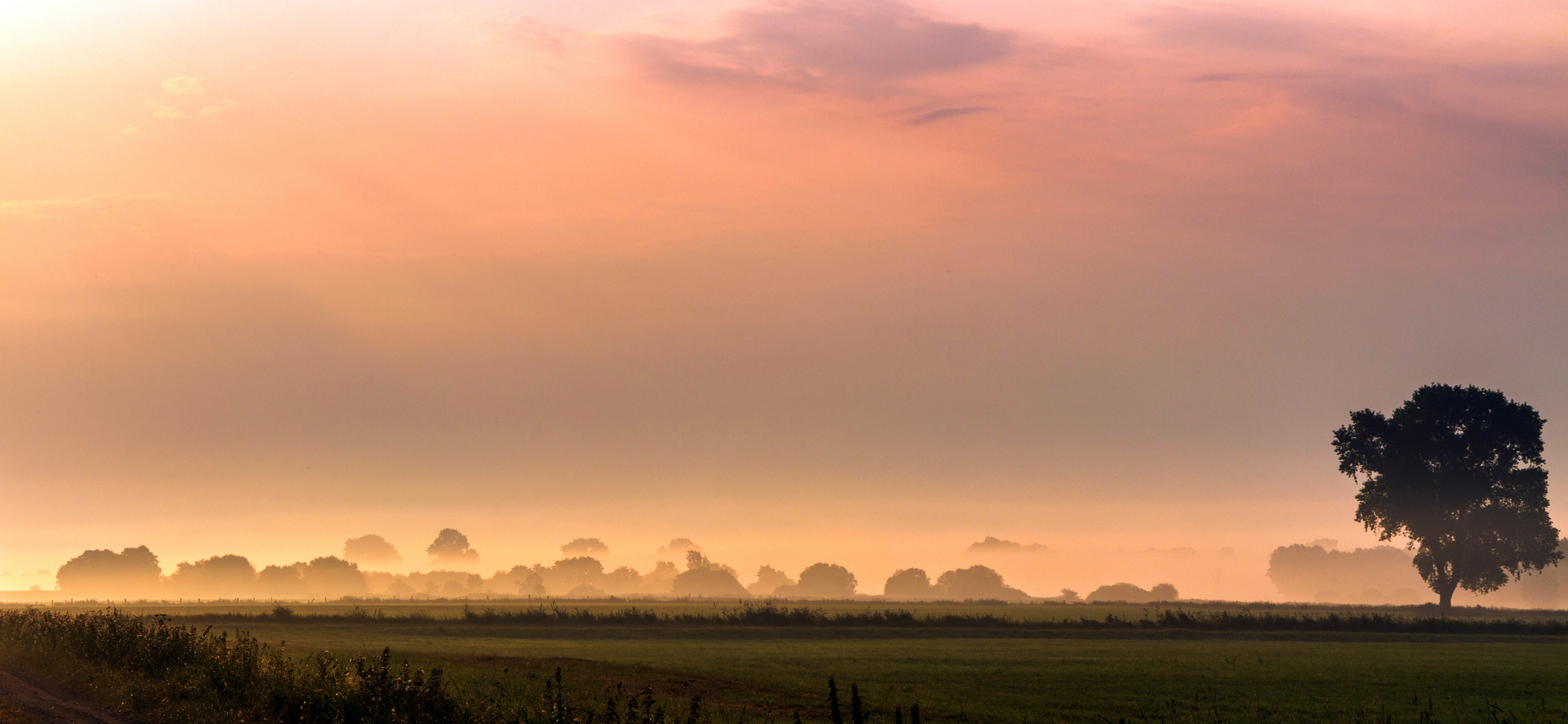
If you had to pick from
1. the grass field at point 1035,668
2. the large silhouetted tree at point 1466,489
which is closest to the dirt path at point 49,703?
the grass field at point 1035,668

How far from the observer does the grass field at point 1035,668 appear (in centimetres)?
3425

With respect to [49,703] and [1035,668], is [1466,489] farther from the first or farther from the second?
[49,703]

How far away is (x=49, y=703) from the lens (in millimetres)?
31719

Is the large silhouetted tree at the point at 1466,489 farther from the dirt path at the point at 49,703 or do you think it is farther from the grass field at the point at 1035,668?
the dirt path at the point at 49,703

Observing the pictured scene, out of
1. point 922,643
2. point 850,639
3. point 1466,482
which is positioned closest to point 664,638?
point 850,639

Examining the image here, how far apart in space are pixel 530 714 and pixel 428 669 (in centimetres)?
1450

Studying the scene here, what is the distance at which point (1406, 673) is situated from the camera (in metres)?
45.1

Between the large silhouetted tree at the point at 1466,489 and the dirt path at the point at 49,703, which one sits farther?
the large silhouetted tree at the point at 1466,489

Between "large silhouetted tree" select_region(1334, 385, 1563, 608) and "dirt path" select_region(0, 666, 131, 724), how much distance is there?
123 meters

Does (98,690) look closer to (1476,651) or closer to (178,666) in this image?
(178,666)

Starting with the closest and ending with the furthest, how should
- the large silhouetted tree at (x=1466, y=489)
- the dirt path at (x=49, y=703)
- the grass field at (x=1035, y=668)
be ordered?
the dirt path at (x=49, y=703)
the grass field at (x=1035, y=668)
the large silhouetted tree at (x=1466, y=489)

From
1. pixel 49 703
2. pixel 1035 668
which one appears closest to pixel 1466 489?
pixel 1035 668

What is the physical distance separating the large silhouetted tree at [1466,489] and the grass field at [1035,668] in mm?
48440

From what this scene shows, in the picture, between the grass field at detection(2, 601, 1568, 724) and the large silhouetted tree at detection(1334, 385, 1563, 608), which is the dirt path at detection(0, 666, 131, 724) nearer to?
the grass field at detection(2, 601, 1568, 724)
